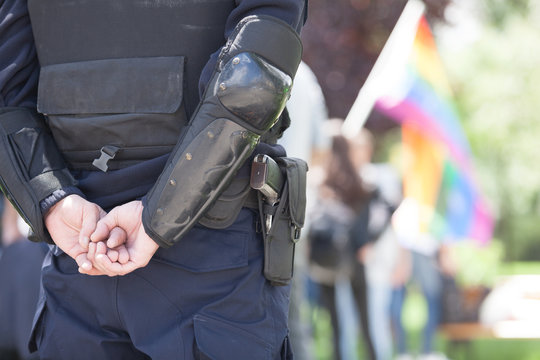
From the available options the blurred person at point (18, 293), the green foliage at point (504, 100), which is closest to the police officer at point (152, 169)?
the blurred person at point (18, 293)

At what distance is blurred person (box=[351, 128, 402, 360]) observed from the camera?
5.63m

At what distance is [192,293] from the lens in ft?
5.34

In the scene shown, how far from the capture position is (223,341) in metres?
1.59

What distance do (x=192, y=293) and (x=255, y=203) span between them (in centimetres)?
25

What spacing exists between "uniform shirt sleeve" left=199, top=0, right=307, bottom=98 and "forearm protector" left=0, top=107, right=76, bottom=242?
1.28ft

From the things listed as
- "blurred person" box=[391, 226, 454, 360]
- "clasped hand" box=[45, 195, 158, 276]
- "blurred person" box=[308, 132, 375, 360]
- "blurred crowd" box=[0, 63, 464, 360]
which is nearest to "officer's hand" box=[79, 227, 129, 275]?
"clasped hand" box=[45, 195, 158, 276]

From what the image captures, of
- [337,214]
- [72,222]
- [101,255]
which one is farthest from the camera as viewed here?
[337,214]

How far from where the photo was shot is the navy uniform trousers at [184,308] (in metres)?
1.60

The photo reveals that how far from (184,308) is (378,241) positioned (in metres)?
4.22

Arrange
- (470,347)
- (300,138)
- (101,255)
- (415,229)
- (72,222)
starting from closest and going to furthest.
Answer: (101,255), (72,222), (300,138), (415,229), (470,347)

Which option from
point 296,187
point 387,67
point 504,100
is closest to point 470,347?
point 387,67

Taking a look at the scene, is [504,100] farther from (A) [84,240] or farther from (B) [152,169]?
(A) [84,240]

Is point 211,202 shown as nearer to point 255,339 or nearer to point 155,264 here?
point 155,264

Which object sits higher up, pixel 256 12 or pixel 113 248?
pixel 256 12
